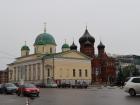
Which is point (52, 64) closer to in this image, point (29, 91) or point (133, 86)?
point (29, 91)

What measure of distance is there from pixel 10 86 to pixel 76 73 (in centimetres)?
5611

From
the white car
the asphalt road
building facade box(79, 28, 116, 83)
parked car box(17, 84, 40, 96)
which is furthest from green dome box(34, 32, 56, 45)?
the white car

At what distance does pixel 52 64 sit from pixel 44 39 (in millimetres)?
9130

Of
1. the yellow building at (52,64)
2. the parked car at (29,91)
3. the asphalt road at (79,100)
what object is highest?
the yellow building at (52,64)

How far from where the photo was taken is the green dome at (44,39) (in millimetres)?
102750

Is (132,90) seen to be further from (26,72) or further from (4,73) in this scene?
(4,73)

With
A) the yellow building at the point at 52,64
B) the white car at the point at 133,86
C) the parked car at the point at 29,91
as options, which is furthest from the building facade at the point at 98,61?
the white car at the point at 133,86

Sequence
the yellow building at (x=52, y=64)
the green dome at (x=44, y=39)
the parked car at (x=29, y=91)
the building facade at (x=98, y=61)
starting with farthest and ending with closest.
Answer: the building facade at (x=98, y=61), the green dome at (x=44, y=39), the yellow building at (x=52, y=64), the parked car at (x=29, y=91)

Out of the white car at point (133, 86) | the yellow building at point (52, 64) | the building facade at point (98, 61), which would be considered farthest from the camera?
the building facade at point (98, 61)

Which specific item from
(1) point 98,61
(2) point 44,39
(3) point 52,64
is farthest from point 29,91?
(1) point 98,61

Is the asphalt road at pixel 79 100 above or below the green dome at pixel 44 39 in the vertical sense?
below

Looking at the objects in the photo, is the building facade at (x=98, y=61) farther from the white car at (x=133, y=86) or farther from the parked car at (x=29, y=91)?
the white car at (x=133, y=86)

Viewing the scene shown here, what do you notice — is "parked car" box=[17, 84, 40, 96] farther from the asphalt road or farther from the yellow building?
the yellow building

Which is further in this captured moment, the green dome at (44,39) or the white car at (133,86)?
the green dome at (44,39)
